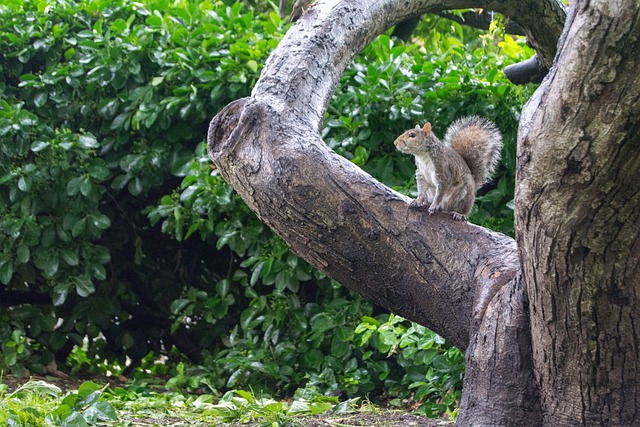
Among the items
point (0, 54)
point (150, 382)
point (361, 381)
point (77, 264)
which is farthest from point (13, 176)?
point (361, 381)

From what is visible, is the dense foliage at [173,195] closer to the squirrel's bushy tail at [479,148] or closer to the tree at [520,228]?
the squirrel's bushy tail at [479,148]

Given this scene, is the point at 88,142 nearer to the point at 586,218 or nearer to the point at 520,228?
the point at 520,228

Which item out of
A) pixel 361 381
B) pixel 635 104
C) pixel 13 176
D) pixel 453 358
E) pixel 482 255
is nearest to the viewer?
pixel 635 104

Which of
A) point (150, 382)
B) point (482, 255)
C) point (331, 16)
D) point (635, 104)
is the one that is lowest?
point (150, 382)

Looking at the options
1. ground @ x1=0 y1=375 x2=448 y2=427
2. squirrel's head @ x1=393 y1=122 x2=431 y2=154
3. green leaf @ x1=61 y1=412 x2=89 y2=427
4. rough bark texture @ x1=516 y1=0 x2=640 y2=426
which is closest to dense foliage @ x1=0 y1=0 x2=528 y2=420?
ground @ x1=0 y1=375 x2=448 y2=427

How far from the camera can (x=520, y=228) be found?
6.54 feet

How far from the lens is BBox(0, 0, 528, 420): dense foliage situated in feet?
13.2

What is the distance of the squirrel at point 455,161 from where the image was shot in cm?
296

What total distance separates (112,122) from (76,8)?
29.0 inches

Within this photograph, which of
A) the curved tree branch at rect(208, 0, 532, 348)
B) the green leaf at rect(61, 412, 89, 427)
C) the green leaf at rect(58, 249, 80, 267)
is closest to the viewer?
the curved tree branch at rect(208, 0, 532, 348)

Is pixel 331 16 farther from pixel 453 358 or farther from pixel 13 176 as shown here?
pixel 13 176

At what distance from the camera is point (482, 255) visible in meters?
2.39

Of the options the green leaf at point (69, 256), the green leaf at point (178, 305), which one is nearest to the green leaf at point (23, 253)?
the green leaf at point (69, 256)

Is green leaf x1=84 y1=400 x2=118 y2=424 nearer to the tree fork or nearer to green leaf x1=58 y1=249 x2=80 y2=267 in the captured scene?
the tree fork
